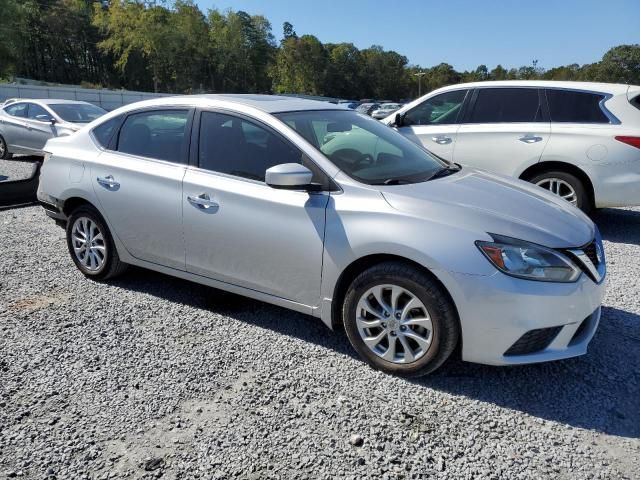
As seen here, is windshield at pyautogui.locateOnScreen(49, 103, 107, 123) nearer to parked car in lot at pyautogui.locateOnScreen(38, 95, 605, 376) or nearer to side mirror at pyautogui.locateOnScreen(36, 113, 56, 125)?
side mirror at pyautogui.locateOnScreen(36, 113, 56, 125)

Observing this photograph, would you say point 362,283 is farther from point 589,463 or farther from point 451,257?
point 589,463

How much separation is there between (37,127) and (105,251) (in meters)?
8.36

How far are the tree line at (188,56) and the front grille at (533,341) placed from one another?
58.7 meters

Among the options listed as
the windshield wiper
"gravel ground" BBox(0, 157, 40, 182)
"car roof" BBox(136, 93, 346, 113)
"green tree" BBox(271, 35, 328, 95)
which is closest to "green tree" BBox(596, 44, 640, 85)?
"green tree" BBox(271, 35, 328, 95)

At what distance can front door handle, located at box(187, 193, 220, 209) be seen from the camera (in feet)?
11.6

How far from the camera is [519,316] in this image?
268 cm

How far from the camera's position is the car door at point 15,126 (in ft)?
37.4

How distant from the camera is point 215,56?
75.4 meters

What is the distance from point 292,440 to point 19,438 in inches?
53.7

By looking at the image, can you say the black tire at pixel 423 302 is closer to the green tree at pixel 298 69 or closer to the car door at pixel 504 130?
the car door at pixel 504 130

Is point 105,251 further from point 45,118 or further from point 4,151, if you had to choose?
point 4,151

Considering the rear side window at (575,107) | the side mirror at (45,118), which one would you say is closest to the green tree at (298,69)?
the side mirror at (45,118)

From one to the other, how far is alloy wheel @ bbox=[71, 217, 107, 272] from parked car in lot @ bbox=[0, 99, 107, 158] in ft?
22.6

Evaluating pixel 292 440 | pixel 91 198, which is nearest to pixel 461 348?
pixel 292 440
